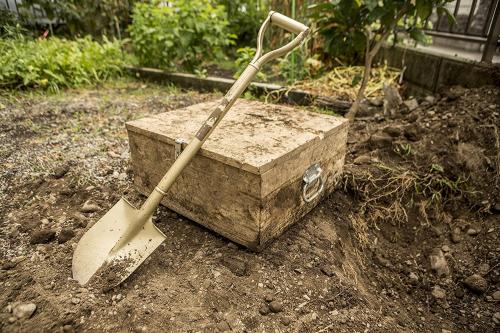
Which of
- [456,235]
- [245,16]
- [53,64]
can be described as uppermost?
[245,16]

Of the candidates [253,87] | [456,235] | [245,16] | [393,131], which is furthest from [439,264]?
[245,16]

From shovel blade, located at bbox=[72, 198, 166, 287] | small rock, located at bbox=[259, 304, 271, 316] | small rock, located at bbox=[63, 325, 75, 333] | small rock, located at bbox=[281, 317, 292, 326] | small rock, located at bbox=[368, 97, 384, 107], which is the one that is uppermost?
small rock, located at bbox=[368, 97, 384, 107]

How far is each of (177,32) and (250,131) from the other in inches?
115

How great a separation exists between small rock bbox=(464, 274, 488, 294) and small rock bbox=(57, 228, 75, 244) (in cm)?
199

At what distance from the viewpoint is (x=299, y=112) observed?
2027 millimetres

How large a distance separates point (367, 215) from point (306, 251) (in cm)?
66

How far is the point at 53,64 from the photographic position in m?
3.98

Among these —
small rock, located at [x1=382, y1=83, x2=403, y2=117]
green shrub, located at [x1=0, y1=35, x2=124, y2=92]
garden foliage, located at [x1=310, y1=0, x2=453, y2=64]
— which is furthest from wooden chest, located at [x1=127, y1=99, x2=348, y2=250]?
green shrub, located at [x1=0, y1=35, x2=124, y2=92]

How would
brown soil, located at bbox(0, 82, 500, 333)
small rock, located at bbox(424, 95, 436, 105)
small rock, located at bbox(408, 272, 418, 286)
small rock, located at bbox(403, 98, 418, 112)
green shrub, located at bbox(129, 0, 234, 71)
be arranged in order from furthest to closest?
green shrub, located at bbox(129, 0, 234, 71)
small rock, located at bbox(403, 98, 418, 112)
small rock, located at bbox(424, 95, 436, 105)
small rock, located at bbox(408, 272, 418, 286)
brown soil, located at bbox(0, 82, 500, 333)

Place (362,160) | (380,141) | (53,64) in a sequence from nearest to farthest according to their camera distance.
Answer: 1. (362,160)
2. (380,141)
3. (53,64)

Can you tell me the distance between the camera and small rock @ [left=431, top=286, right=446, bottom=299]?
1.70 metres

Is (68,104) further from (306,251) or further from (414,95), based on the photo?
(414,95)

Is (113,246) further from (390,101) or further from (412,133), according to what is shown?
(390,101)

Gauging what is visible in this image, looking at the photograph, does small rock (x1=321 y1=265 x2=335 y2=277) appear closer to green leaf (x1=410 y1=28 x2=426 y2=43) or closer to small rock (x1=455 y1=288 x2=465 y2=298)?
small rock (x1=455 y1=288 x2=465 y2=298)
